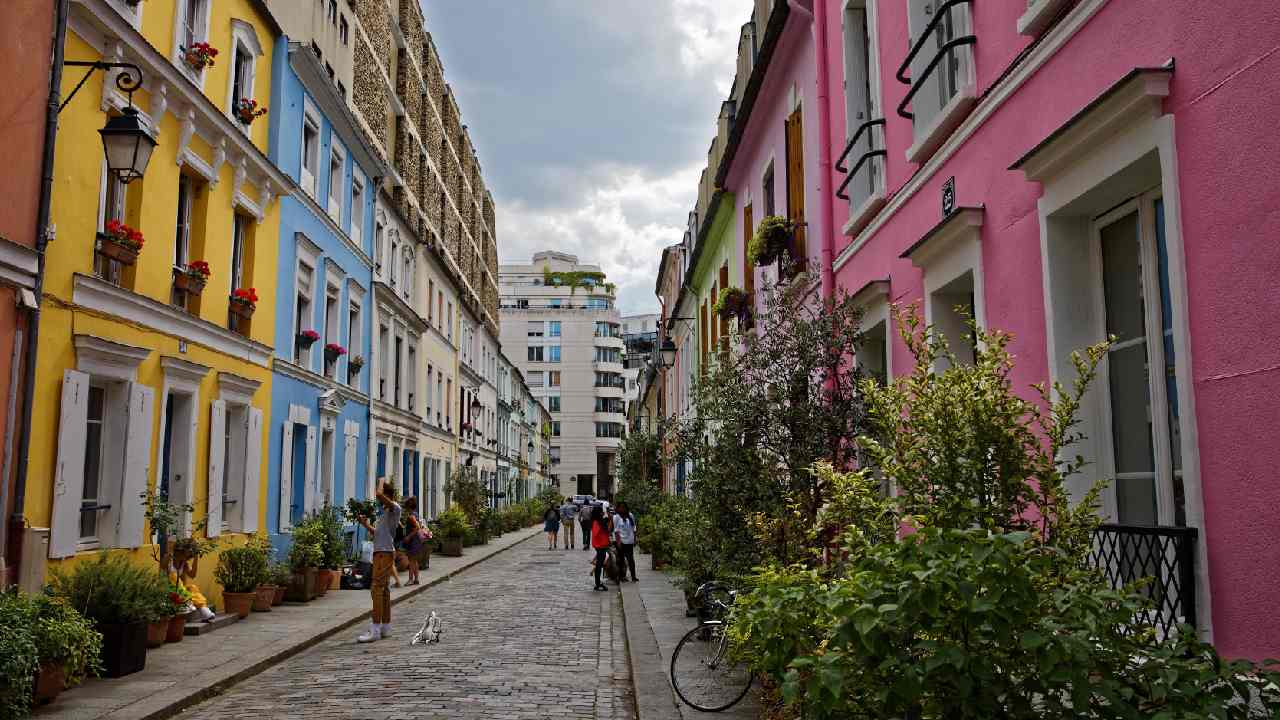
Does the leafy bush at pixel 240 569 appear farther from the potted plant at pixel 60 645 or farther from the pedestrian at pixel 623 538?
the pedestrian at pixel 623 538

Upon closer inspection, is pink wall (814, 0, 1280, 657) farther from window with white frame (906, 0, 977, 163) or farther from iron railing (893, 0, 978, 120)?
window with white frame (906, 0, 977, 163)

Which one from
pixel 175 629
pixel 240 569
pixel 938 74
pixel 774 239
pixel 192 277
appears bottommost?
pixel 175 629

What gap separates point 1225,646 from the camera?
13.8ft

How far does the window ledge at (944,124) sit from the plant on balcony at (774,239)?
4.16 meters

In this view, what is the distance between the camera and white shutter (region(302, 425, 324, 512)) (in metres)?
19.0

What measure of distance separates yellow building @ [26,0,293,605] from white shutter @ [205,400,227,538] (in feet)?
0.09

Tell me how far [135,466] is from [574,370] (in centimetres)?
8172

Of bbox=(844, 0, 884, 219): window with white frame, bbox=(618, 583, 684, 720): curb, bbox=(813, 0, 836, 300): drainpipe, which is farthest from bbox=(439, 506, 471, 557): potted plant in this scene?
bbox=(844, 0, 884, 219): window with white frame

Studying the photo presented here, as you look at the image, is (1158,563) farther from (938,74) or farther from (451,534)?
(451,534)

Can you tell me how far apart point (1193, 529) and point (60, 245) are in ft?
33.6

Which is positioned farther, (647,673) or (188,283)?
(188,283)

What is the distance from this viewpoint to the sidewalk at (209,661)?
807 cm

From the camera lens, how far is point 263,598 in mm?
14680

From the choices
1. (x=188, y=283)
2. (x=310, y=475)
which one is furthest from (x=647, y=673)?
(x=310, y=475)
